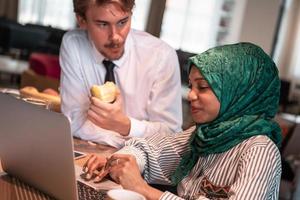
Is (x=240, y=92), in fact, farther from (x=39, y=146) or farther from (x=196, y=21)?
(x=196, y=21)

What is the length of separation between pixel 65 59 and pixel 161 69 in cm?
38

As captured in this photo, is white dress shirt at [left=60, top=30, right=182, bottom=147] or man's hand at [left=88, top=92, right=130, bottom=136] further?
white dress shirt at [left=60, top=30, right=182, bottom=147]

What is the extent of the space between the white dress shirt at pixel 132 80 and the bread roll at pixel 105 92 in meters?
0.19

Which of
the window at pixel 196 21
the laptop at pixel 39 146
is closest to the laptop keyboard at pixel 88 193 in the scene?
the laptop at pixel 39 146

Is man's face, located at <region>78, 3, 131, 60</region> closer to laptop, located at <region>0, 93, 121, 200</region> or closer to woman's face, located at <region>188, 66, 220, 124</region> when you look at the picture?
woman's face, located at <region>188, 66, 220, 124</region>

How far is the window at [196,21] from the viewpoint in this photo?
22.1 feet

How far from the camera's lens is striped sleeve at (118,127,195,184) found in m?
1.35

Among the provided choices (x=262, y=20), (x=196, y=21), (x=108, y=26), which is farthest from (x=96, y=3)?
(x=196, y=21)

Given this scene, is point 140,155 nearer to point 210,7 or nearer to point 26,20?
point 210,7

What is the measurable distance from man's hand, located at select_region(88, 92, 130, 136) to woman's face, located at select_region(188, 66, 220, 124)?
379 mm

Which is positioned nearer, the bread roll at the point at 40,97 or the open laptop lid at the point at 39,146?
the open laptop lid at the point at 39,146

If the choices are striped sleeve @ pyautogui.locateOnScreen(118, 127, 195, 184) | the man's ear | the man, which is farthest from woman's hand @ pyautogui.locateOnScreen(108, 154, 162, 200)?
the man's ear

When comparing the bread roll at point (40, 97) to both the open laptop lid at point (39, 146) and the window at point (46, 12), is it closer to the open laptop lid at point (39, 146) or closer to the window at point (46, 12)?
the open laptop lid at point (39, 146)

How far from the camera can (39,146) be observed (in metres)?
0.94
